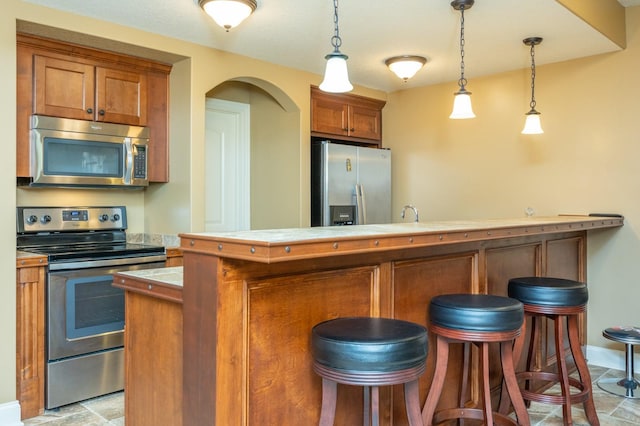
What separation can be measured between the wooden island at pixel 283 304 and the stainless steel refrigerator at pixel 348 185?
2113mm

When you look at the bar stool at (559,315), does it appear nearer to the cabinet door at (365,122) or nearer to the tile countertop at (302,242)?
the tile countertop at (302,242)

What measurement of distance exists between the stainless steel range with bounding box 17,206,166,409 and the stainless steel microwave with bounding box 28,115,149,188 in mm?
354

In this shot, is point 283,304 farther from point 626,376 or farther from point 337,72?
point 626,376

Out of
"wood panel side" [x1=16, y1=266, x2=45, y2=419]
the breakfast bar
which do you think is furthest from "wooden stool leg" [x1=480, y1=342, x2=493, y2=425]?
"wood panel side" [x1=16, y1=266, x2=45, y2=419]

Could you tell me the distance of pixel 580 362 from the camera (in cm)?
268

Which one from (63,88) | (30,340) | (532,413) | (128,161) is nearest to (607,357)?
(532,413)

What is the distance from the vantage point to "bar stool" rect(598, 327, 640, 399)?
10.5 ft

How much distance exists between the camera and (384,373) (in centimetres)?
155

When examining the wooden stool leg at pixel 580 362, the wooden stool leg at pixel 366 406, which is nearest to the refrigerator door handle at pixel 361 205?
the wooden stool leg at pixel 580 362

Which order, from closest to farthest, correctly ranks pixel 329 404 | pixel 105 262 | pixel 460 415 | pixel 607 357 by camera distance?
pixel 329 404, pixel 460 415, pixel 105 262, pixel 607 357

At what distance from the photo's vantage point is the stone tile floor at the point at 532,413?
110 inches

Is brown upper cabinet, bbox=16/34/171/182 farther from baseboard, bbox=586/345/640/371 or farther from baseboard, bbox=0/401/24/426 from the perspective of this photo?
baseboard, bbox=586/345/640/371

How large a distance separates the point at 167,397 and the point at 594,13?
329 centimetres

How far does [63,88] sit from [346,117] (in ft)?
7.91
